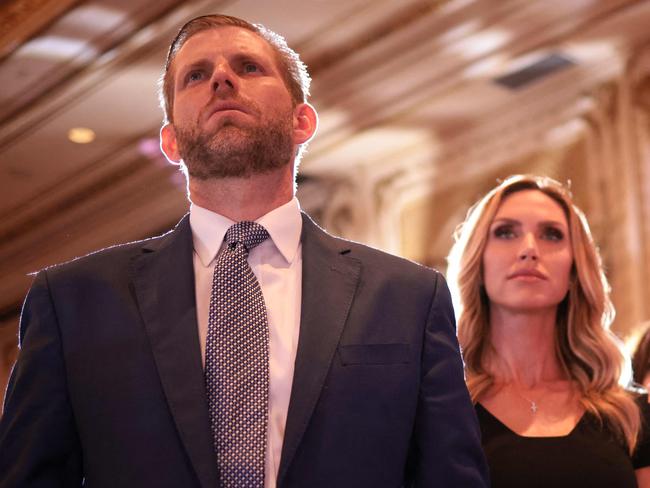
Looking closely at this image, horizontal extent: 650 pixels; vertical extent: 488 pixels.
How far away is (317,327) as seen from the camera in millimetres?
1601

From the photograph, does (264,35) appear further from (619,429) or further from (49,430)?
(619,429)

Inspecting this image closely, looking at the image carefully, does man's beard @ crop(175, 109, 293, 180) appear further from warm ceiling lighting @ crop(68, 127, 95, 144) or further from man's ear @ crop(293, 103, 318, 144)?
warm ceiling lighting @ crop(68, 127, 95, 144)

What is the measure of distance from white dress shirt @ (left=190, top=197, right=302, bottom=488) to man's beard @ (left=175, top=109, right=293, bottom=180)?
0.27ft

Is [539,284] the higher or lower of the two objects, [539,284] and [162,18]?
the lower

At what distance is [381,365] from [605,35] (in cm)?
518

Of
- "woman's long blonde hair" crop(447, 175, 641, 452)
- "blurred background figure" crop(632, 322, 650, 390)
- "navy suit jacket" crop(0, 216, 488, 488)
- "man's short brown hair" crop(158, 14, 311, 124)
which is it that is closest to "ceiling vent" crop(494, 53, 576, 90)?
"blurred background figure" crop(632, 322, 650, 390)

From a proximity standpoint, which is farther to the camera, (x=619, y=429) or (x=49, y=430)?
(x=619, y=429)

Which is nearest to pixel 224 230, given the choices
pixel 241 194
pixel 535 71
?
pixel 241 194

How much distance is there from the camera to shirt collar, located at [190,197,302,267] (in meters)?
1.71

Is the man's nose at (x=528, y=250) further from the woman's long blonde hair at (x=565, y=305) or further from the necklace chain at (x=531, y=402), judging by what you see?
the necklace chain at (x=531, y=402)

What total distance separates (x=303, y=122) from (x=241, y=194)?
0.24 m

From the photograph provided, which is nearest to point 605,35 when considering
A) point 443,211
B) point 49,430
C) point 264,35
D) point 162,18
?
point 443,211

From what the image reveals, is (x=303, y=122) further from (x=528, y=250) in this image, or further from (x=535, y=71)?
(x=535, y=71)

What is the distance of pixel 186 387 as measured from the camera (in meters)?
1.50
